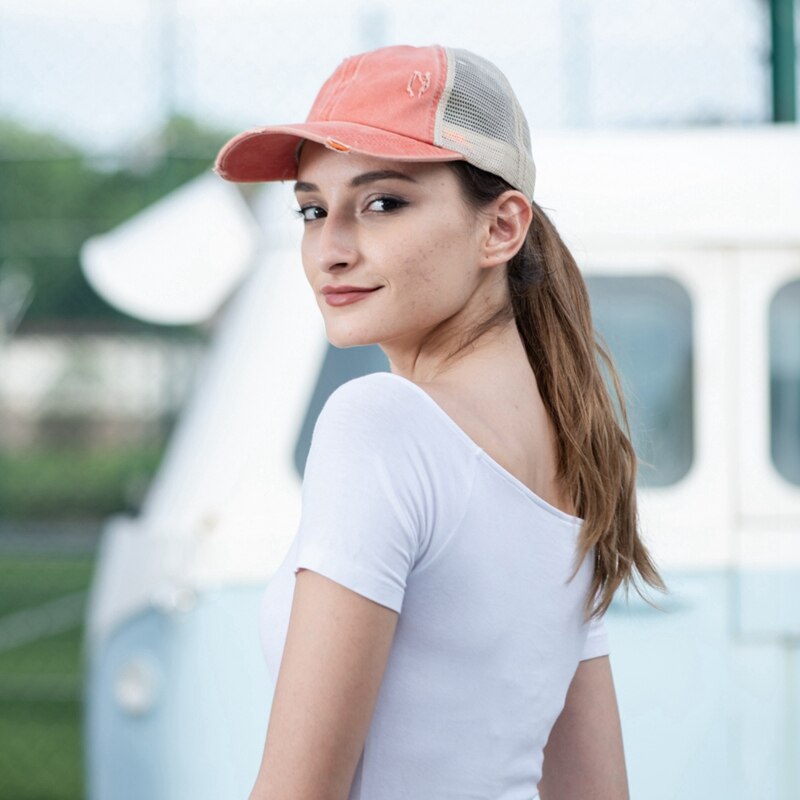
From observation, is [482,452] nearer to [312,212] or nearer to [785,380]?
[312,212]

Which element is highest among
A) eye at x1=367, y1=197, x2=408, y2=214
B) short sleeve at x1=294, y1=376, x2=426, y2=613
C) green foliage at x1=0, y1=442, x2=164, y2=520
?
eye at x1=367, y1=197, x2=408, y2=214

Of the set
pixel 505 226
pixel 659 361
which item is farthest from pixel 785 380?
pixel 505 226

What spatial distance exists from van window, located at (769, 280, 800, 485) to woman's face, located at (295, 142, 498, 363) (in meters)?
1.79

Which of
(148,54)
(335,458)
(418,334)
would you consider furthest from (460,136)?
(148,54)

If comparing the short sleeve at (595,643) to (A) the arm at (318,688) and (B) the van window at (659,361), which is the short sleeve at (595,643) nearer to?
(A) the arm at (318,688)

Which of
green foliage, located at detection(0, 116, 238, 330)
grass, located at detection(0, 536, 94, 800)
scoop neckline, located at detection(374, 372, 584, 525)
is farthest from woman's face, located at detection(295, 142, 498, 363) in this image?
green foliage, located at detection(0, 116, 238, 330)

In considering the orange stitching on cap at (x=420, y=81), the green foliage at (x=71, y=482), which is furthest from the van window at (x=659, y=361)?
the green foliage at (x=71, y=482)

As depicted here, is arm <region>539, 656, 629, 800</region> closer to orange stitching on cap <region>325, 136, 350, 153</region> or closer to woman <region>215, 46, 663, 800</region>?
woman <region>215, 46, 663, 800</region>

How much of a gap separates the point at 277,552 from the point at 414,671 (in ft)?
5.61

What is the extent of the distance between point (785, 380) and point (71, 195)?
16.7 metres

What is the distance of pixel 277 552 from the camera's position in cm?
274

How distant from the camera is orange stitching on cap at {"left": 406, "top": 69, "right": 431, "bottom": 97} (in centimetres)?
118

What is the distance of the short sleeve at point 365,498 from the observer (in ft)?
3.24

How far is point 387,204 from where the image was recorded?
1.18 meters
